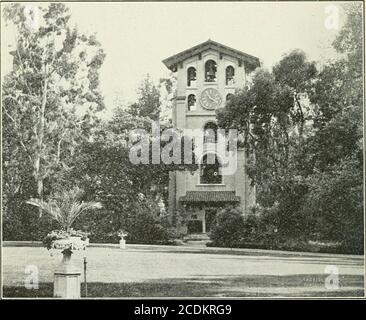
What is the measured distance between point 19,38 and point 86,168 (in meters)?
2.99

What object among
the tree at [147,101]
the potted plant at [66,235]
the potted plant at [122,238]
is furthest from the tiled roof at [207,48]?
the potted plant at [122,238]

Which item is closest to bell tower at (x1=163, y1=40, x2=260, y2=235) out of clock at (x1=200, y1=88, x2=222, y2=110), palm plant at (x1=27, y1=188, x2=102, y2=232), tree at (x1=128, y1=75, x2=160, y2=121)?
clock at (x1=200, y1=88, x2=222, y2=110)

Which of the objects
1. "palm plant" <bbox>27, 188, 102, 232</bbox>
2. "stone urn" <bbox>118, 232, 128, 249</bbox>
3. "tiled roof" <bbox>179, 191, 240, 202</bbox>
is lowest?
"stone urn" <bbox>118, 232, 128, 249</bbox>

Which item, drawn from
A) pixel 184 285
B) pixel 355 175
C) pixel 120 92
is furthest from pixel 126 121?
pixel 355 175

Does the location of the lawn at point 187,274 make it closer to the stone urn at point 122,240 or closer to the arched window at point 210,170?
the stone urn at point 122,240

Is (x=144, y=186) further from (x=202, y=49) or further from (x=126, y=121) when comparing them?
(x=202, y=49)

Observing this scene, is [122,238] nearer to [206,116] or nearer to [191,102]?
[206,116]

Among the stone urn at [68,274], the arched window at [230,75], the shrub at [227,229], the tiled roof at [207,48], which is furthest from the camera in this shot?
the arched window at [230,75]

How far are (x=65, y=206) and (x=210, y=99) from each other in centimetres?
375

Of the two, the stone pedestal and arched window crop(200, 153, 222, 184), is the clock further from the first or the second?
the stone pedestal

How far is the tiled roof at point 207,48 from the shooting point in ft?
41.9

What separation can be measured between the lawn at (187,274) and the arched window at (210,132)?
7.65 ft

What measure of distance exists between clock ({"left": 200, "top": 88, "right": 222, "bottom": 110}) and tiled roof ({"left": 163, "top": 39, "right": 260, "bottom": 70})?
32.8 inches

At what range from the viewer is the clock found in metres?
12.9
